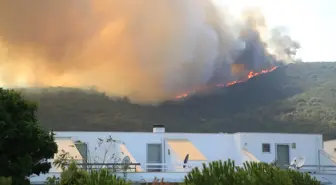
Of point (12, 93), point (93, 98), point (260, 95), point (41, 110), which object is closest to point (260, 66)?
point (260, 95)

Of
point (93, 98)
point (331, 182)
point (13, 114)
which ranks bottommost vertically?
point (331, 182)

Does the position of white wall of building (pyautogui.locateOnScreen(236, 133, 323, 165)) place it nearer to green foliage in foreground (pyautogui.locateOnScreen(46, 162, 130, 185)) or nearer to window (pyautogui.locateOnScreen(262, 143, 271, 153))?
window (pyautogui.locateOnScreen(262, 143, 271, 153))

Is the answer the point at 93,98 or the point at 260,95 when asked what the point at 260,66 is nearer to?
the point at 260,95

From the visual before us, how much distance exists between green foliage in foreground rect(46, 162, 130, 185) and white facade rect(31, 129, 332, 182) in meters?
17.1

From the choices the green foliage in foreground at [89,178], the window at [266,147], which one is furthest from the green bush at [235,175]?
the window at [266,147]

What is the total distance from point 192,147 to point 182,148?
83cm

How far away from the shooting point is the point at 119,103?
116 m

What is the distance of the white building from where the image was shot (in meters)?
36.7

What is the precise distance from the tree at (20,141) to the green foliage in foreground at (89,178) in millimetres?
3366

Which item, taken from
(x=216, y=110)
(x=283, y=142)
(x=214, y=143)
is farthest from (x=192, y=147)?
(x=216, y=110)

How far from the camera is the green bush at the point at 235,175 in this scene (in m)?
18.6

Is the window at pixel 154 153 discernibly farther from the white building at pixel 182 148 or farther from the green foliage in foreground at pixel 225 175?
the green foliage in foreground at pixel 225 175

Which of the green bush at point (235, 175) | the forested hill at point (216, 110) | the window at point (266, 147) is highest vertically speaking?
the forested hill at point (216, 110)

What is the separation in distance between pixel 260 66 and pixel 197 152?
8991 centimetres
